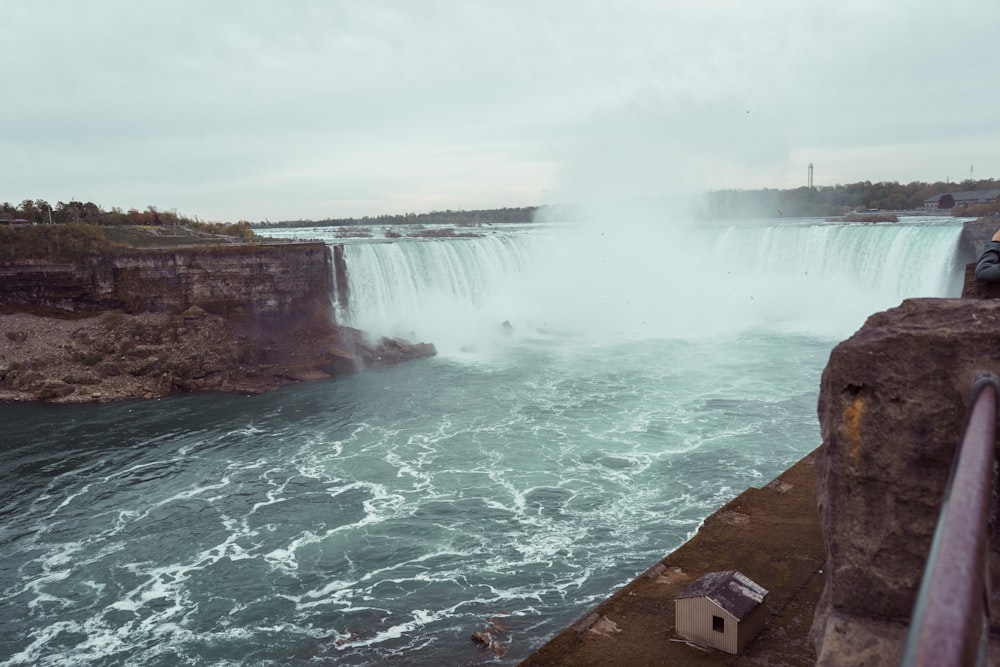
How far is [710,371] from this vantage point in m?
25.8

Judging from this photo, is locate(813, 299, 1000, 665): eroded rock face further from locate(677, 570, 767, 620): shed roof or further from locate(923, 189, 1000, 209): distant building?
locate(923, 189, 1000, 209): distant building

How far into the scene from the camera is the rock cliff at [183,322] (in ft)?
88.7

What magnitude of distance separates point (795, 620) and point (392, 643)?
5.35 meters

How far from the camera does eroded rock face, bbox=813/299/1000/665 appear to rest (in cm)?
278

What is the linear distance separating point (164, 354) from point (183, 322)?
2.20 meters

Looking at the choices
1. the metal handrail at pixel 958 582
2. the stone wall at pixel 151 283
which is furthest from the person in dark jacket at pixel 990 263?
the stone wall at pixel 151 283

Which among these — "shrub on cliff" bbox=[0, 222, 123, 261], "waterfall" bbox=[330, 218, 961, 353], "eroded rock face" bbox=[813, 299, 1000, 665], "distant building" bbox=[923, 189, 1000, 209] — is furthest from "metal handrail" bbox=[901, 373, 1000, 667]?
"distant building" bbox=[923, 189, 1000, 209]

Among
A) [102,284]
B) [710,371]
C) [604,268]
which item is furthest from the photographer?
[604,268]

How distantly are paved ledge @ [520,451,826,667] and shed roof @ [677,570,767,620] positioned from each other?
0.50 meters

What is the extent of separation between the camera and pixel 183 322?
29547 mm

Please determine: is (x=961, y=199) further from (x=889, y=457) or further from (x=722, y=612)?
(x=889, y=457)

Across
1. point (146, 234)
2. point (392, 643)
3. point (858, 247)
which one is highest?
point (146, 234)

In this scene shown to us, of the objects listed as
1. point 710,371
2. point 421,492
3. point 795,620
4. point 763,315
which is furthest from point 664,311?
point 795,620

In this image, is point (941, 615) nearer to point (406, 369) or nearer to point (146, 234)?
point (406, 369)
